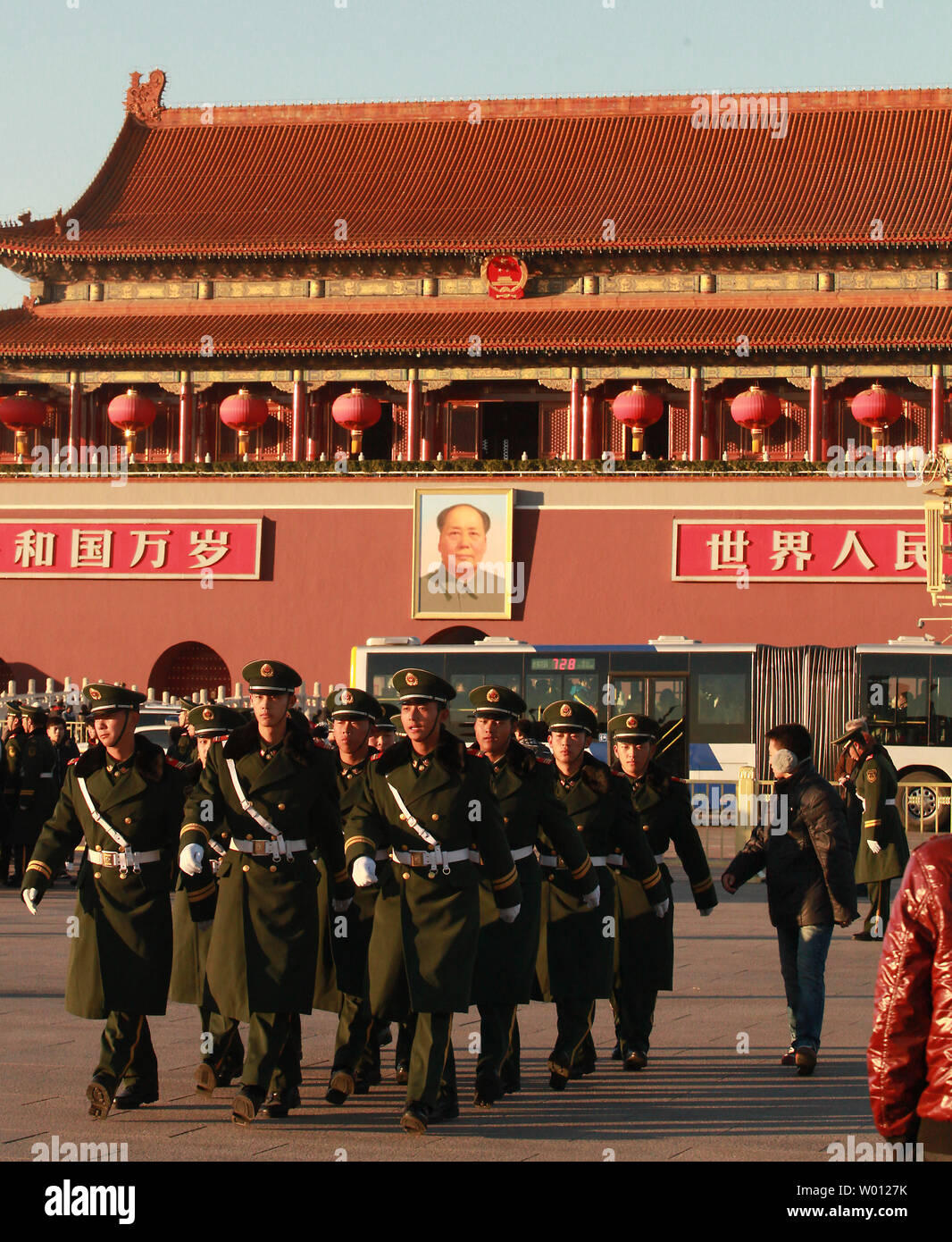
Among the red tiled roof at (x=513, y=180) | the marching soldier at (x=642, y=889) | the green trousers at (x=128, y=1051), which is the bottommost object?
the green trousers at (x=128, y=1051)

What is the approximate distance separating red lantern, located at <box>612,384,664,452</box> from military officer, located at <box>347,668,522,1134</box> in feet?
70.6

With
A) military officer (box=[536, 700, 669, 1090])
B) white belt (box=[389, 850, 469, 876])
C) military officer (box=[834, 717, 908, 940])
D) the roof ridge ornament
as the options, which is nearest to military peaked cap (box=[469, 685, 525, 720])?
military officer (box=[536, 700, 669, 1090])

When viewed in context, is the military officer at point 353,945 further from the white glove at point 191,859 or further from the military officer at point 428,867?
the white glove at point 191,859

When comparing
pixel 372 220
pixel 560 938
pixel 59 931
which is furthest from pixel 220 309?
pixel 560 938

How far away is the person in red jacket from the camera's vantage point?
3566 millimetres

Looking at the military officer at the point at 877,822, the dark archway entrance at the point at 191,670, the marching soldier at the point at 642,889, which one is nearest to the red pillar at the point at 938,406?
the dark archway entrance at the point at 191,670

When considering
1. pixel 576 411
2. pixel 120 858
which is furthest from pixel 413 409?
pixel 120 858

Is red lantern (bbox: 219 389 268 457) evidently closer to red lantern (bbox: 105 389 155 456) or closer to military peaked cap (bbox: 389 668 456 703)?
red lantern (bbox: 105 389 155 456)

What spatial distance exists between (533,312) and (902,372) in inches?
234

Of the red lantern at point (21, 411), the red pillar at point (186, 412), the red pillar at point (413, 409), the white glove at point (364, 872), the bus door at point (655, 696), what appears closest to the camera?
the white glove at point (364, 872)

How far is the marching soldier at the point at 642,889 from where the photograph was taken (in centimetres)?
748

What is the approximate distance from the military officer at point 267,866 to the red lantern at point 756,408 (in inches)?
840

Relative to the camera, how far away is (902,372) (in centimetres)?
2748

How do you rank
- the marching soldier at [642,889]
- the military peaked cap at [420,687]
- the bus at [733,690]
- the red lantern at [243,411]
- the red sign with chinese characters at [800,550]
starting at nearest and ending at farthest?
the military peaked cap at [420,687] → the marching soldier at [642,889] → the bus at [733,690] → the red sign with chinese characters at [800,550] → the red lantern at [243,411]
